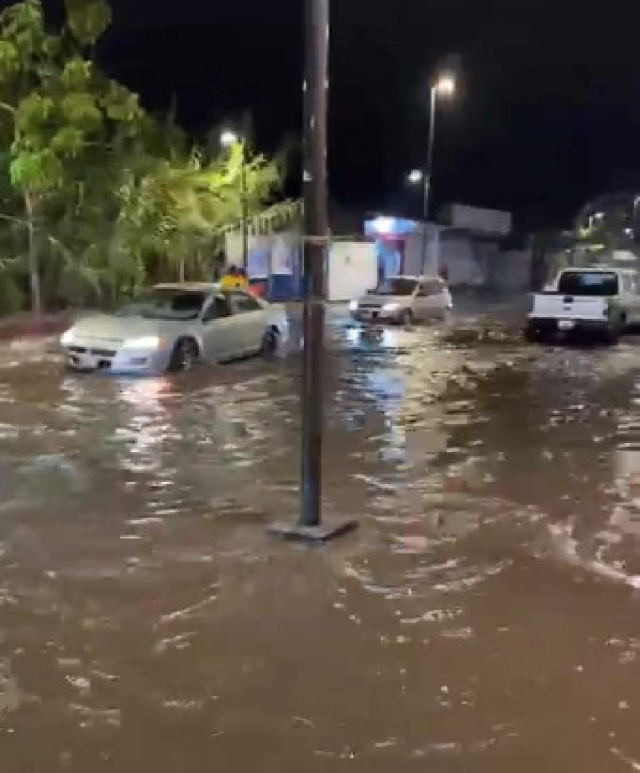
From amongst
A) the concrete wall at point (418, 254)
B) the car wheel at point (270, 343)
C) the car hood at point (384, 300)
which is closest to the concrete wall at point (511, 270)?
the concrete wall at point (418, 254)

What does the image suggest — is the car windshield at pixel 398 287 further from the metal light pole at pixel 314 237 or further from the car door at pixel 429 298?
the metal light pole at pixel 314 237

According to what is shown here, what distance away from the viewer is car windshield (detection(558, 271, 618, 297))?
88.8 feet

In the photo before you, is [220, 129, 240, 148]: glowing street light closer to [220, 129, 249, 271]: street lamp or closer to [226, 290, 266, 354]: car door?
[220, 129, 249, 271]: street lamp

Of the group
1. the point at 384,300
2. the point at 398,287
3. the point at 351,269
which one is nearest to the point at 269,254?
the point at 351,269

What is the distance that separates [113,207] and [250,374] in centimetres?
1203

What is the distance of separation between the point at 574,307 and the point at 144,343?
11.4 metres

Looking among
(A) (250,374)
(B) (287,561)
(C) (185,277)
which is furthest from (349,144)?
(B) (287,561)

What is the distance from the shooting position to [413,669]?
6027 millimetres

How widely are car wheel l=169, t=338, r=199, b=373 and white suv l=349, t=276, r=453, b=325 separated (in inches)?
527

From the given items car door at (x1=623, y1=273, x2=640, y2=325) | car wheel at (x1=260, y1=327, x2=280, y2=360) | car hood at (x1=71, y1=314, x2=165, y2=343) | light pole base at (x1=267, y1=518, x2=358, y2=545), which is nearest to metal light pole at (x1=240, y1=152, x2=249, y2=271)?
car door at (x1=623, y1=273, x2=640, y2=325)

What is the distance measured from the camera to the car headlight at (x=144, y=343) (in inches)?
701

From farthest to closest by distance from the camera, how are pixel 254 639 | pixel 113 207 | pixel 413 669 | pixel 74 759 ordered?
pixel 113 207 → pixel 254 639 → pixel 413 669 → pixel 74 759

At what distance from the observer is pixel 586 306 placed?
1026 inches

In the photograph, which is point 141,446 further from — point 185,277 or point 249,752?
point 185,277
